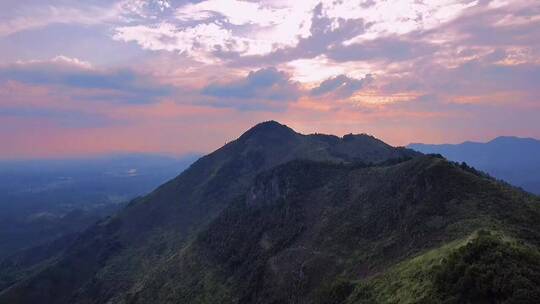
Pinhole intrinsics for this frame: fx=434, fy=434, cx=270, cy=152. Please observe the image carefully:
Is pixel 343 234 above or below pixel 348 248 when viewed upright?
above

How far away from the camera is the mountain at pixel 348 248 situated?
46188 millimetres

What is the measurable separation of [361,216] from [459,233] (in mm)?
33651

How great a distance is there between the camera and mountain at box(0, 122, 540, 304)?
46188mm

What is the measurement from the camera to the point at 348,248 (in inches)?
3450

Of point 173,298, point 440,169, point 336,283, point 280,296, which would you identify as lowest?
point 173,298

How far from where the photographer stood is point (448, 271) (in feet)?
150

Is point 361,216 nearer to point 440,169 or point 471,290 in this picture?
point 440,169

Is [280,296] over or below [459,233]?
below

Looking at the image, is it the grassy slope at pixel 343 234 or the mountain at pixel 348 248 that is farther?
Result: the grassy slope at pixel 343 234

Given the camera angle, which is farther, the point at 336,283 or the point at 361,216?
the point at 361,216

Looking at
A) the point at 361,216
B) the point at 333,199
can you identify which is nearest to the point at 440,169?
the point at 361,216

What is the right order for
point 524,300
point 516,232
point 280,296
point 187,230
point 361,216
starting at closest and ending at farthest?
point 524,300, point 516,232, point 280,296, point 361,216, point 187,230

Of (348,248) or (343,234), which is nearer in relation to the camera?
(348,248)

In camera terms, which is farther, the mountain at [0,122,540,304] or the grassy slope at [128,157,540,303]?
the grassy slope at [128,157,540,303]
